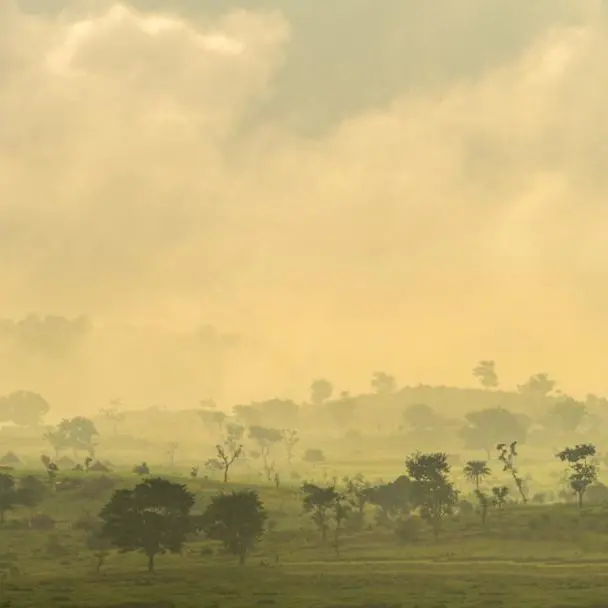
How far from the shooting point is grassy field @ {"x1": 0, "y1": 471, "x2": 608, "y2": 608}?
111750 mm

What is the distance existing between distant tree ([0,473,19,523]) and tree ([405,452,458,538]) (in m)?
81.7

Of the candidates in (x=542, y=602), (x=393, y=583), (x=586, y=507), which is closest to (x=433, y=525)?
(x=586, y=507)

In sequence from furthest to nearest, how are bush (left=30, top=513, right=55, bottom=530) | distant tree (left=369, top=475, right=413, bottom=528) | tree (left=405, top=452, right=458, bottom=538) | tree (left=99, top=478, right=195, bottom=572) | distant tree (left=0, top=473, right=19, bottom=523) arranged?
distant tree (left=369, top=475, right=413, bottom=528)
distant tree (left=0, top=473, right=19, bottom=523)
bush (left=30, top=513, right=55, bottom=530)
tree (left=405, top=452, right=458, bottom=538)
tree (left=99, top=478, right=195, bottom=572)

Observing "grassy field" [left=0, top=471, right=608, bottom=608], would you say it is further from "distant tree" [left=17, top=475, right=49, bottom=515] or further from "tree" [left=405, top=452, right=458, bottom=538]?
"tree" [left=405, top=452, right=458, bottom=538]

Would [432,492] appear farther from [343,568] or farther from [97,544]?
[97,544]

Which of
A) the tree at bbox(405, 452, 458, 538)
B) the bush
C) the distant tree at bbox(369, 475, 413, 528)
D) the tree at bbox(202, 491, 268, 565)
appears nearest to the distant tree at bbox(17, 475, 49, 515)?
the bush

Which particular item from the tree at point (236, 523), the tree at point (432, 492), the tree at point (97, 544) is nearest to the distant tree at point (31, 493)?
the tree at point (97, 544)

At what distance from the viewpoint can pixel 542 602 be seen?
352 ft

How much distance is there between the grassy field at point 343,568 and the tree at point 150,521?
3690 mm

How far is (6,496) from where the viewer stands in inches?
7229

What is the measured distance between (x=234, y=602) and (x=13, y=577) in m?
39.2

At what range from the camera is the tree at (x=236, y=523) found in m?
145

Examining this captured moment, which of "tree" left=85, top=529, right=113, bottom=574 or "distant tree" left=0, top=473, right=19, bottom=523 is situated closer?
"tree" left=85, top=529, right=113, bottom=574

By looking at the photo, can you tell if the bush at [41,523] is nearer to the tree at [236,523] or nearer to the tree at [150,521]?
the tree at [150,521]
